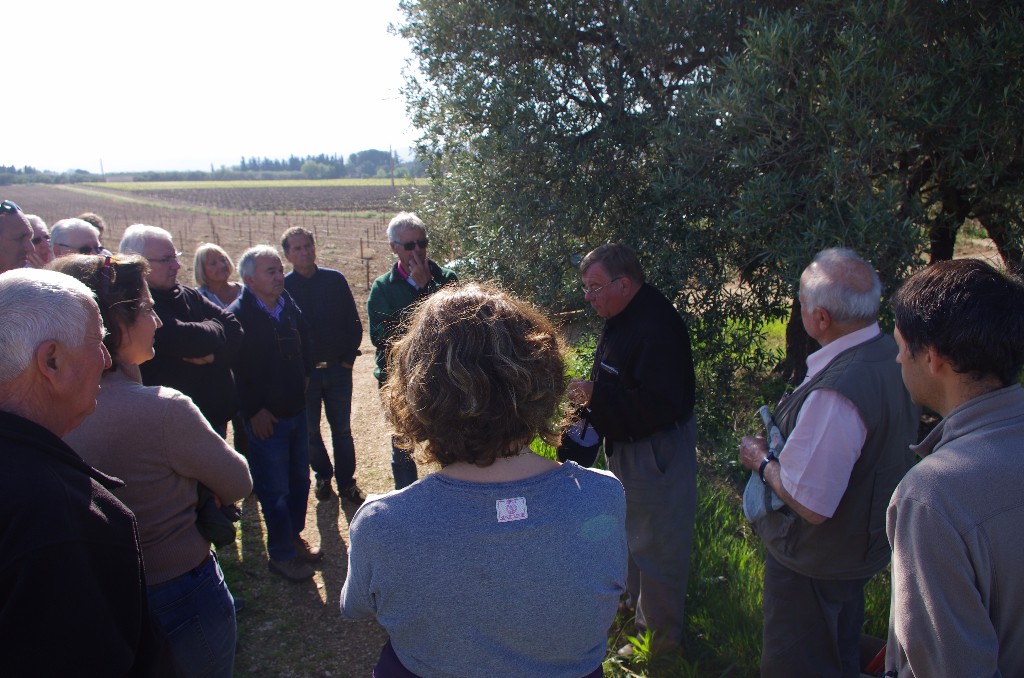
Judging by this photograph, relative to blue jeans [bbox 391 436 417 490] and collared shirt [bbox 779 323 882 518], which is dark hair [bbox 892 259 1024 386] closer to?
collared shirt [bbox 779 323 882 518]

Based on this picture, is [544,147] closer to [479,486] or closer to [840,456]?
[840,456]

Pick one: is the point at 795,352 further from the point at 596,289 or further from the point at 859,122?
the point at 596,289

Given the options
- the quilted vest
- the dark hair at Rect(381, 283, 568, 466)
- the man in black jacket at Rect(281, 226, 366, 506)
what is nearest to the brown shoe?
the man in black jacket at Rect(281, 226, 366, 506)

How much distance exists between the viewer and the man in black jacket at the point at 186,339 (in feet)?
11.7

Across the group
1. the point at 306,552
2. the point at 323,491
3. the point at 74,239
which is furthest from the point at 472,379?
the point at 323,491

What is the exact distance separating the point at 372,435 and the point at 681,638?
13.5 ft

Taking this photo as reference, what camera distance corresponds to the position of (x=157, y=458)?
7.26 feet

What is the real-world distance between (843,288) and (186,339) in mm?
3170

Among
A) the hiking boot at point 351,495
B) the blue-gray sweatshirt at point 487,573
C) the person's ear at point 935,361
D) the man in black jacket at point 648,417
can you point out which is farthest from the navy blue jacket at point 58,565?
the hiking boot at point 351,495

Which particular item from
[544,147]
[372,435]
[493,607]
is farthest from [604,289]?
[372,435]

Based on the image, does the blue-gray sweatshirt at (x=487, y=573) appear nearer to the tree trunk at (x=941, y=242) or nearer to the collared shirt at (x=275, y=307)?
the collared shirt at (x=275, y=307)

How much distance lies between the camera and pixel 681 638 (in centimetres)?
333

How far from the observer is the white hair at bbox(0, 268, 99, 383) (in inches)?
59.5

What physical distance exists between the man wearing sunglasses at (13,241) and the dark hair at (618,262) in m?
3.31
